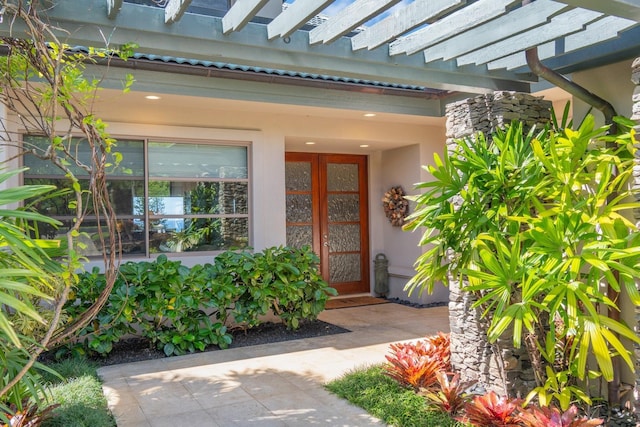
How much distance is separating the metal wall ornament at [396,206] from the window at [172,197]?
2.67 metres

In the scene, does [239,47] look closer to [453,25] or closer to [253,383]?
[453,25]

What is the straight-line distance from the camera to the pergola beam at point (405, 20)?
3.04m

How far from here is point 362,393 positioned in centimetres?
399

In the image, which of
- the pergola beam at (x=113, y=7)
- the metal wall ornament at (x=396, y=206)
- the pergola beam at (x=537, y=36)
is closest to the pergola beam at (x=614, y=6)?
the pergola beam at (x=537, y=36)

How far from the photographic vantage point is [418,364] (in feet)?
13.4

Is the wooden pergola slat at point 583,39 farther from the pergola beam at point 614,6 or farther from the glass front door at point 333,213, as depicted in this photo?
the glass front door at point 333,213

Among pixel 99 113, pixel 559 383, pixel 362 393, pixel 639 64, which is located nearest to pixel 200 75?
pixel 99 113

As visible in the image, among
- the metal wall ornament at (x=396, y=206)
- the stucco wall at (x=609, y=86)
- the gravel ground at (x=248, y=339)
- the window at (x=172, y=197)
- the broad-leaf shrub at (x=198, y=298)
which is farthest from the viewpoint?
the metal wall ornament at (x=396, y=206)

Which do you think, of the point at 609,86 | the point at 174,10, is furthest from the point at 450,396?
the point at 174,10

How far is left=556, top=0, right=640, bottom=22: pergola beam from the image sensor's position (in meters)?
2.62

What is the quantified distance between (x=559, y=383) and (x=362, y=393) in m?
1.43

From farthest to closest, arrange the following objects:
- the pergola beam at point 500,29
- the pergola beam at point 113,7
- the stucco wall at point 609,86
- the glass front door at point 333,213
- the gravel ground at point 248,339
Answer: the glass front door at point 333,213, the gravel ground at point 248,339, the stucco wall at point 609,86, the pergola beam at point 500,29, the pergola beam at point 113,7

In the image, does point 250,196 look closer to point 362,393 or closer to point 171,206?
point 171,206

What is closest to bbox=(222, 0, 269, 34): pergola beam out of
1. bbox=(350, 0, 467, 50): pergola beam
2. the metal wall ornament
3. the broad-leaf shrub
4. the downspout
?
bbox=(350, 0, 467, 50): pergola beam
